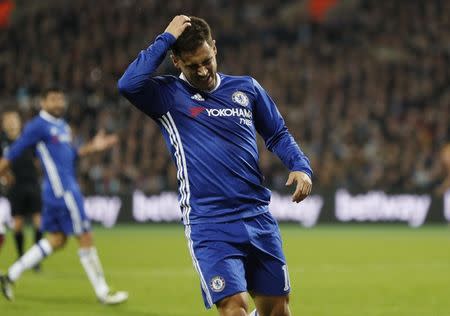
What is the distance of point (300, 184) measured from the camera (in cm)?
534

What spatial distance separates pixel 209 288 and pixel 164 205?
16530 millimetres

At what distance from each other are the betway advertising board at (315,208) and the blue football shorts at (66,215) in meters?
11.1

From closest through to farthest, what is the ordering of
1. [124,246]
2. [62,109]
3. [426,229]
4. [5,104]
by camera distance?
[62,109] → [124,246] → [426,229] → [5,104]

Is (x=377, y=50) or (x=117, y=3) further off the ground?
(x=117, y=3)

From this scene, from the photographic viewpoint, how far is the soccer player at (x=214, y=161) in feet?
17.6

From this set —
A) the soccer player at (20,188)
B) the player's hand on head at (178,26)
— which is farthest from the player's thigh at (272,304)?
the soccer player at (20,188)

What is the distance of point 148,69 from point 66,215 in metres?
5.19

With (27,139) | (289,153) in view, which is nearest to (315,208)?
(27,139)

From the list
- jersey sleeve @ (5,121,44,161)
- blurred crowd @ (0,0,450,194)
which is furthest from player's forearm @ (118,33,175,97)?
blurred crowd @ (0,0,450,194)

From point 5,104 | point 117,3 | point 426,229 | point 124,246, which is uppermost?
point 117,3

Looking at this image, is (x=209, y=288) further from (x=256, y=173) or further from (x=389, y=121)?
(x=389, y=121)

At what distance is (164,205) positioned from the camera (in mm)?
21750

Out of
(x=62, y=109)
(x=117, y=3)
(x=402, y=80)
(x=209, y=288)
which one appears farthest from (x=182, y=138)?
(x=117, y=3)

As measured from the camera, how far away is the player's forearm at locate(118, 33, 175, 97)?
17.6 feet
